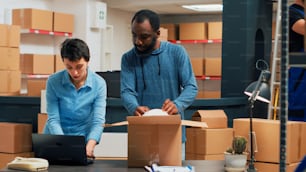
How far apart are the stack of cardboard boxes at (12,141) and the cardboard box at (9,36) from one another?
5.75ft

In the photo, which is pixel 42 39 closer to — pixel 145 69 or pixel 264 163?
pixel 145 69

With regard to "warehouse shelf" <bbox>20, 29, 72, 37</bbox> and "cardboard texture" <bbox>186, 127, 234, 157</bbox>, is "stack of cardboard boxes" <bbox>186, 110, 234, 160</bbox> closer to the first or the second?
"cardboard texture" <bbox>186, 127, 234, 157</bbox>

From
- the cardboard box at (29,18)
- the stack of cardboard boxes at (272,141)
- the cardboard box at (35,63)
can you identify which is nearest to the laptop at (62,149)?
the stack of cardboard boxes at (272,141)

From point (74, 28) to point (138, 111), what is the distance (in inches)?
237

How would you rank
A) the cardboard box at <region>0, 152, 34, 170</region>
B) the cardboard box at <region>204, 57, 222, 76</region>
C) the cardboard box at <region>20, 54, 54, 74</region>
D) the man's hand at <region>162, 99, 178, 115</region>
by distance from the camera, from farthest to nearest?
the cardboard box at <region>204, 57, 222, 76</region>
the cardboard box at <region>20, 54, 54, 74</region>
the cardboard box at <region>0, 152, 34, 170</region>
the man's hand at <region>162, 99, 178, 115</region>

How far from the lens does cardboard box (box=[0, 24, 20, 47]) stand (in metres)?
6.18

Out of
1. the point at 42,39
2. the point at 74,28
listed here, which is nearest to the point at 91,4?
the point at 74,28

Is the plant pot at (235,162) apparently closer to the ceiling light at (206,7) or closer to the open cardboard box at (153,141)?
the open cardboard box at (153,141)

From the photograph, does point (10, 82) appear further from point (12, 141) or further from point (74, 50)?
point (74, 50)

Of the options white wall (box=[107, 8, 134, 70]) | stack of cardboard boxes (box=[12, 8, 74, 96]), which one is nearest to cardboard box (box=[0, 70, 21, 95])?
stack of cardboard boxes (box=[12, 8, 74, 96])

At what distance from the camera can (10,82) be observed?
248 inches

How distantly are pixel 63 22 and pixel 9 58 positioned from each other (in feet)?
5.21

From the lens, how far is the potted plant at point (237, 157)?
6.88ft

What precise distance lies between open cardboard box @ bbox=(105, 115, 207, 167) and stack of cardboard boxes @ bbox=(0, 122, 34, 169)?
267 centimetres
